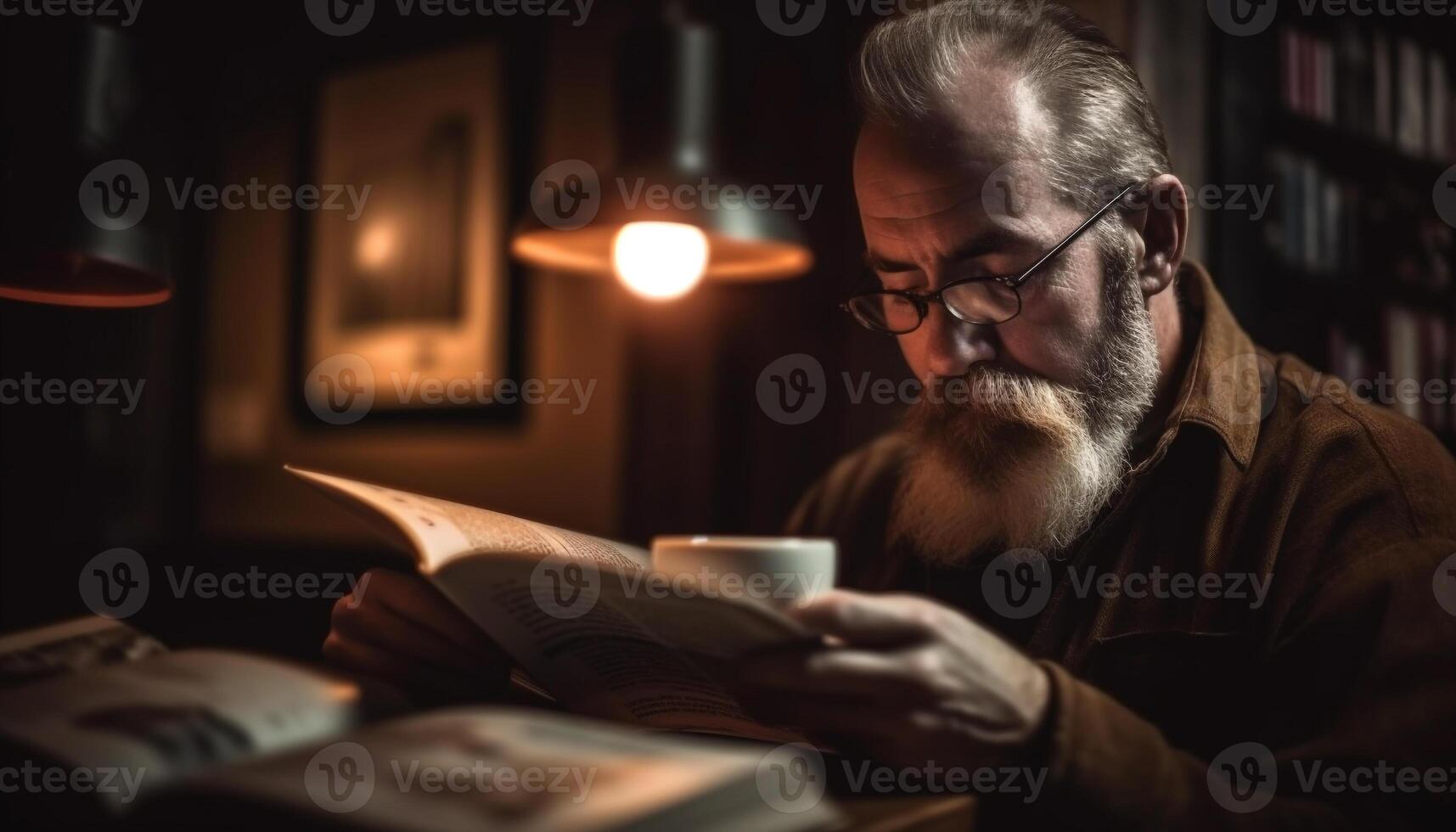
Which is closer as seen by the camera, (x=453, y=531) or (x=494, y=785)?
(x=494, y=785)

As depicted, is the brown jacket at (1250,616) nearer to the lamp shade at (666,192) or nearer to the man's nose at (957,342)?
the man's nose at (957,342)

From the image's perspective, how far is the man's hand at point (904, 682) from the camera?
2.05 ft

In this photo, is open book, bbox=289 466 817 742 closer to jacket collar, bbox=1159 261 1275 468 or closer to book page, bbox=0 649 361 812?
book page, bbox=0 649 361 812

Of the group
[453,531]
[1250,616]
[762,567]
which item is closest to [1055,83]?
[1250,616]

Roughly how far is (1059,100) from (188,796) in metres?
1.05

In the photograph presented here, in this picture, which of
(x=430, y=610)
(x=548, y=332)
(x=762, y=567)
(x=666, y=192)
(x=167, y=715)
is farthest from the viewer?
(x=548, y=332)

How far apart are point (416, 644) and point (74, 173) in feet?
1.78

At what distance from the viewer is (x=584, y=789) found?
49cm

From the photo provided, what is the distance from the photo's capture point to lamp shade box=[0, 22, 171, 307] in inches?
37.1

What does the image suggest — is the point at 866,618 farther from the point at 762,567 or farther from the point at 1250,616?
the point at 1250,616

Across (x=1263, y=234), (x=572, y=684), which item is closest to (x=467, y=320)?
(x=1263, y=234)

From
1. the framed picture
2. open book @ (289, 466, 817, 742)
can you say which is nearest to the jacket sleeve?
open book @ (289, 466, 817, 742)

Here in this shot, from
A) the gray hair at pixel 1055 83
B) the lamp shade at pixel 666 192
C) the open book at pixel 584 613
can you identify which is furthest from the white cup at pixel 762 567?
the lamp shade at pixel 666 192

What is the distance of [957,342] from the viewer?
45.4 inches
